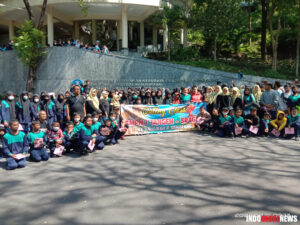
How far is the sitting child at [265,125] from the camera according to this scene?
8.58 m

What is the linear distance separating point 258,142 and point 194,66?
1166 cm

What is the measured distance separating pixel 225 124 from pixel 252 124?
89 cm

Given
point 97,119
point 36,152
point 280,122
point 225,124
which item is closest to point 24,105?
point 36,152

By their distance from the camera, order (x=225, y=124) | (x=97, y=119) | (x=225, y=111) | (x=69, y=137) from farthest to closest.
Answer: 1. (x=225, y=111)
2. (x=225, y=124)
3. (x=97, y=119)
4. (x=69, y=137)

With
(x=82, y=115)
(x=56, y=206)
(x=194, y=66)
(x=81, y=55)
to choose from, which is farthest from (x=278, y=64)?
(x=56, y=206)

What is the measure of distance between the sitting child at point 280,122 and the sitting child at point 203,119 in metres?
2.16

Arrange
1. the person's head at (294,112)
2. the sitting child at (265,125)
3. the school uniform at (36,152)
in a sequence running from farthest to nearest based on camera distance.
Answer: the sitting child at (265,125) < the person's head at (294,112) < the school uniform at (36,152)

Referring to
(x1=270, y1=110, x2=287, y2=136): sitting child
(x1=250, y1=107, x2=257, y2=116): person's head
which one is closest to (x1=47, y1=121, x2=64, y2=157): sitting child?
(x1=250, y1=107, x2=257, y2=116): person's head

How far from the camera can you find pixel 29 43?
53.3 ft

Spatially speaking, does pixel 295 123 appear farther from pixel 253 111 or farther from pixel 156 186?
pixel 156 186

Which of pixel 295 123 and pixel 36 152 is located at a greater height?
pixel 295 123

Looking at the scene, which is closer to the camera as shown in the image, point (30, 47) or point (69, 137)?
point (69, 137)

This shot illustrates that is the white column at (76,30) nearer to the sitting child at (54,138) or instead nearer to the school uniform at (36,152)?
the sitting child at (54,138)

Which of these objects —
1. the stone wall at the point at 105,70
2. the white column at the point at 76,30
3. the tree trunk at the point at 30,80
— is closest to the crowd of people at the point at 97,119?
the stone wall at the point at 105,70
